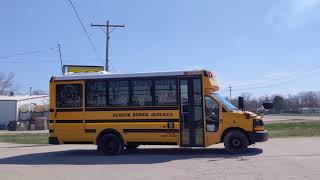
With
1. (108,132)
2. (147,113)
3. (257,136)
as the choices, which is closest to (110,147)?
(108,132)

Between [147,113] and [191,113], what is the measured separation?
1498 mm

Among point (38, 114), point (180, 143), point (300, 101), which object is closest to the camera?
point (180, 143)

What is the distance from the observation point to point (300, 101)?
15562cm

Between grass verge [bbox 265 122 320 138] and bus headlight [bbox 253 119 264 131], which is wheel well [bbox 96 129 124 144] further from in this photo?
grass verge [bbox 265 122 320 138]

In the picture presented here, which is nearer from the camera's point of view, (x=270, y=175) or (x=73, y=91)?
(x=270, y=175)

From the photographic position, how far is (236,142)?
1666cm

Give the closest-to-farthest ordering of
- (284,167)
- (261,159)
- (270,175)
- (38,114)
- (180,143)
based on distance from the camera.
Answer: (270,175) → (284,167) → (261,159) → (180,143) → (38,114)

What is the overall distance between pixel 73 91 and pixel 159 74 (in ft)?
10.5

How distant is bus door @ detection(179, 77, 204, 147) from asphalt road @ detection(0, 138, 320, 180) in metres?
0.53

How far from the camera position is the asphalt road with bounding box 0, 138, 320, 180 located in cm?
1222

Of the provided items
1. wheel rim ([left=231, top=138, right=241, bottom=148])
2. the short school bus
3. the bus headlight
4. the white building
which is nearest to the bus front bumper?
the short school bus

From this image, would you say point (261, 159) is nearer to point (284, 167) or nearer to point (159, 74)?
point (284, 167)

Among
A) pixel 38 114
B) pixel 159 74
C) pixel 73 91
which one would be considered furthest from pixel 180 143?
pixel 38 114

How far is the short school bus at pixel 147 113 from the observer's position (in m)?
16.8
